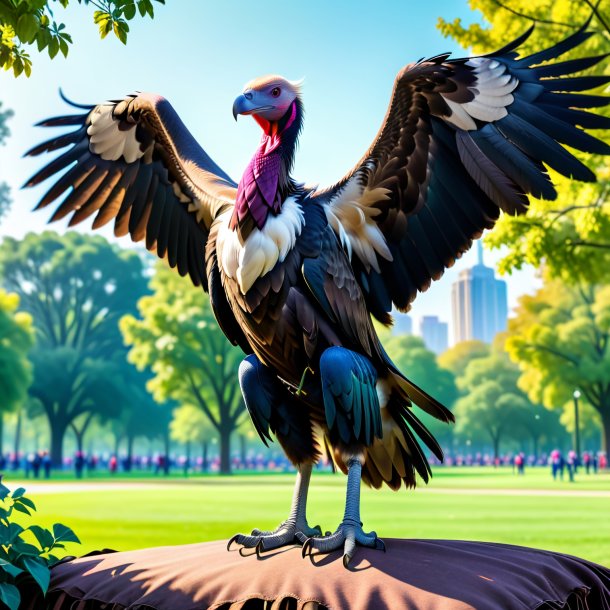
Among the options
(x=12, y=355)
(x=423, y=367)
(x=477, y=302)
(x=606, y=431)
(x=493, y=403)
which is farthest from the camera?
(x=477, y=302)

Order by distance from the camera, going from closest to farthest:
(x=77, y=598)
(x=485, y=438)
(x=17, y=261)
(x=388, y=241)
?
1. (x=77, y=598)
2. (x=388, y=241)
3. (x=17, y=261)
4. (x=485, y=438)

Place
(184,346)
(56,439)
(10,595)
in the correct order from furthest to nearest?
1. (56,439)
2. (184,346)
3. (10,595)

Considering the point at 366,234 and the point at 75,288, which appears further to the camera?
the point at 75,288

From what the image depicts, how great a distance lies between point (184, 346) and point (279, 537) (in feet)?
83.5

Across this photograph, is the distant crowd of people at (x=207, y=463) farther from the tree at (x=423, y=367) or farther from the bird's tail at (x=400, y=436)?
the bird's tail at (x=400, y=436)

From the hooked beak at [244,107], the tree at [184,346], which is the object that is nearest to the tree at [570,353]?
the tree at [184,346]

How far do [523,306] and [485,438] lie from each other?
20.9 meters

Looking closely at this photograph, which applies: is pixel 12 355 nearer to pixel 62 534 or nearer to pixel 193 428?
pixel 193 428

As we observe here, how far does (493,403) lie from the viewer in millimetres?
46906

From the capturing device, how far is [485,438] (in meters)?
51.3

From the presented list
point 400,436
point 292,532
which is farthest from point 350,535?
point 400,436

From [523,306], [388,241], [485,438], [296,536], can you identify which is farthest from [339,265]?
[485,438]

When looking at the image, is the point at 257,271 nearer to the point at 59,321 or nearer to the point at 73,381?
the point at 73,381

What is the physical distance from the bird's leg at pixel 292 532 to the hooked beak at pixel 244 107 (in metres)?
1.49
